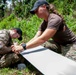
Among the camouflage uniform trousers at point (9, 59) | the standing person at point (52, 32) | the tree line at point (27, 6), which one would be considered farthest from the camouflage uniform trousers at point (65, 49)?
the tree line at point (27, 6)

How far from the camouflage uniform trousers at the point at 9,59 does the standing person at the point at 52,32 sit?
0.27 metres

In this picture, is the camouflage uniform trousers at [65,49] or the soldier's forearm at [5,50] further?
the soldier's forearm at [5,50]

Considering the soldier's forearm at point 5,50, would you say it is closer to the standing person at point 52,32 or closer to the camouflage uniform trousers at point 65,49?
the standing person at point 52,32

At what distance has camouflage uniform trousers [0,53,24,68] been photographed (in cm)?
464

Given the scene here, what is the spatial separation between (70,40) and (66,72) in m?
1.27

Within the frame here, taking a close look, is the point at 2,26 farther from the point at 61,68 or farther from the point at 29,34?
the point at 61,68

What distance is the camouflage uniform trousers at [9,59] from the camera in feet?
15.2

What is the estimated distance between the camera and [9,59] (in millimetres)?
4676

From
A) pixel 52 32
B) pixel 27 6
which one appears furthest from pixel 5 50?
pixel 27 6

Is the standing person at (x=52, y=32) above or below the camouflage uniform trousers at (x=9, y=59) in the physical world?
above

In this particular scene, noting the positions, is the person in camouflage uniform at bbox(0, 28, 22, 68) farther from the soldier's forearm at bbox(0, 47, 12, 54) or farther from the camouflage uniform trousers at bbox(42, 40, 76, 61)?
the camouflage uniform trousers at bbox(42, 40, 76, 61)

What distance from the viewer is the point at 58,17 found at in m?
4.17

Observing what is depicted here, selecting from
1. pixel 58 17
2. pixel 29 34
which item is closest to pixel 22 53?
pixel 58 17

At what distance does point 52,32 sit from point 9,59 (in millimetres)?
1123
